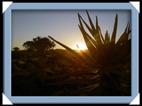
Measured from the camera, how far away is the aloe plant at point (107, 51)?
3.38m

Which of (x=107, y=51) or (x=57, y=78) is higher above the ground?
(x=107, y=51)

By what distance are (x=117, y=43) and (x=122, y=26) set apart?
0.08 metres

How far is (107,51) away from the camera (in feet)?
11.1

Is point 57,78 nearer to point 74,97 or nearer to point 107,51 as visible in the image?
point 74,97

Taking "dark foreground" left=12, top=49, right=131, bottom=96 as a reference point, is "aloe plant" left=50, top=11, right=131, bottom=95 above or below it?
above

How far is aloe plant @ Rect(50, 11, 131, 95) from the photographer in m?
3.38

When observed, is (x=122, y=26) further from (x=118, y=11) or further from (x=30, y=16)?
(x=30, y=16)

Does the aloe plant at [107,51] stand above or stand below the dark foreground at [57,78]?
above

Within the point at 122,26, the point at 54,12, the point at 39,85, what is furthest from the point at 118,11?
the point at 39,85

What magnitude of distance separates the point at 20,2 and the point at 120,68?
1.82 feet

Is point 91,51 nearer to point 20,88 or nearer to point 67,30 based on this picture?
point 67,30

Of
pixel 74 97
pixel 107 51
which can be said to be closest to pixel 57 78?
pixel 74 97

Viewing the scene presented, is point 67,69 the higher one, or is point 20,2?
point 20,2

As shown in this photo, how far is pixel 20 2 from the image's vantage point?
336 cm
